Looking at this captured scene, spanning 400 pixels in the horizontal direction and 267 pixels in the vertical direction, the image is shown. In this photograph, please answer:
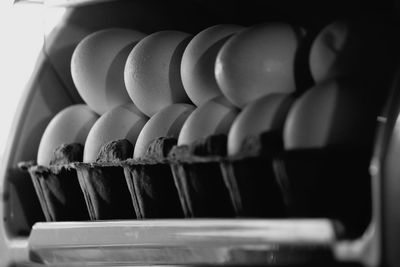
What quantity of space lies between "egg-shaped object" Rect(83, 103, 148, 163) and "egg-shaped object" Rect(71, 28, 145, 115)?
0.14 ft

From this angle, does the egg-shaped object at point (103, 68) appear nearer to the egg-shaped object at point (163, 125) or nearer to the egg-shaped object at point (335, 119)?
the egg-shaped object at point (163, 125)

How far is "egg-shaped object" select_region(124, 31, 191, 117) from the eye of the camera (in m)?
1.18

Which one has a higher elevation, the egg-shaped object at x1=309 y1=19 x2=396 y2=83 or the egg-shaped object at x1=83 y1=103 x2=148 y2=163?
the egg-shaped object at x1=309 y1=19 x2=396 y2=83

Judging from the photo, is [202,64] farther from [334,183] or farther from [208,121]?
[334,183]

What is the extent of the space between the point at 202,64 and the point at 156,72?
10cm

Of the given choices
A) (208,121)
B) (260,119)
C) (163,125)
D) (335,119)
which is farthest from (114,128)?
(335,119)

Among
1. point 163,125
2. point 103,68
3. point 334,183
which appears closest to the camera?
point 334,183

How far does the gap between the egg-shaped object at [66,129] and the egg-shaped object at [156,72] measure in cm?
13

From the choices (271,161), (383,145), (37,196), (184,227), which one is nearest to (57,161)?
(37,196)

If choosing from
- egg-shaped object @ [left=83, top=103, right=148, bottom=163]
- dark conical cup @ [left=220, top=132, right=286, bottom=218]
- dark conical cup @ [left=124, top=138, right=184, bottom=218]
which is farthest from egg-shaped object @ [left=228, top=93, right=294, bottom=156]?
egg-shaped object @ [left=83, top=103, right=148, bottom=163]

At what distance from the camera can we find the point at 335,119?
899 millimetres

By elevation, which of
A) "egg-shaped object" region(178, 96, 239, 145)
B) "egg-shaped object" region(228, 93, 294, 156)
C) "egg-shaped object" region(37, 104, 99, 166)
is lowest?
"egg-shaped object" region(37, 104, 99, 166)

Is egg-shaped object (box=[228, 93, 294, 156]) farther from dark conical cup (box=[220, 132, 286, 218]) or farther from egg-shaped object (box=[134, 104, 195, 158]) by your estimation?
egg-shaped object (box=[134, 104, 195, 158])

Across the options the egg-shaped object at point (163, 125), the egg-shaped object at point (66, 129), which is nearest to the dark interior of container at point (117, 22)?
the egg-shaped object at point (66, 129)
